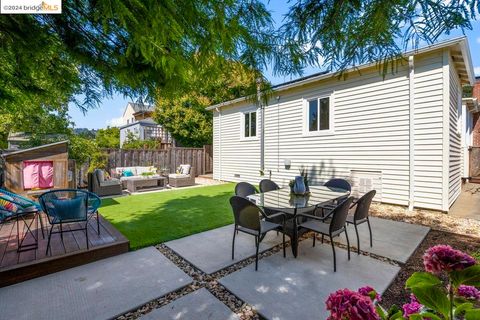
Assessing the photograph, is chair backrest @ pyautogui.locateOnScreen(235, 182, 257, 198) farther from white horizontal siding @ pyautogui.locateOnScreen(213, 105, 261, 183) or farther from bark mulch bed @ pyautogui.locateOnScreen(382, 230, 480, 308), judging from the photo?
white horizontal siding @ pyautogui.locateOnScreen(213, 105, 261, 183)

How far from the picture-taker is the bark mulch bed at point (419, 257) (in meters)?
2.41

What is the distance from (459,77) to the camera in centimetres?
687

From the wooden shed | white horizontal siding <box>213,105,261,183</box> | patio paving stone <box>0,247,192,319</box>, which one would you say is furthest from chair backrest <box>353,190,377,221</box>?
the wooden shed

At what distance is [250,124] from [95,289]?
877 centimetres

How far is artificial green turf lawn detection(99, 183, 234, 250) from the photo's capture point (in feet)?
14.1

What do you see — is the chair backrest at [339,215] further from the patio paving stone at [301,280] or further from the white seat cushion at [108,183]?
the white seat cushion at [108,183]

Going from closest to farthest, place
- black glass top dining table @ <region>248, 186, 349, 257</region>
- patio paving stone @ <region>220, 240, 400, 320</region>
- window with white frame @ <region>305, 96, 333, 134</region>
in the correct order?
patio paving stone @ <region>220, 240, 400, 320</region>
black glass top dining table @ <region>248, 186, 349, 257</region>
window with white frame @ <region>305, 96, 333, 134</region>

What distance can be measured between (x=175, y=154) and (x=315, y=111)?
8.11 meters

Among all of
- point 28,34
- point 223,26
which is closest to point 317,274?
point 223,26

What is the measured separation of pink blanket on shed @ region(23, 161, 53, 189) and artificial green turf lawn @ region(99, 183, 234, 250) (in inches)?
58.9

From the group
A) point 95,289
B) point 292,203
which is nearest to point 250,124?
point 292,203

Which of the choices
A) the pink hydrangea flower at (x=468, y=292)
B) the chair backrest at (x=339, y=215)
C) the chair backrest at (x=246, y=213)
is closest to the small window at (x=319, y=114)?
the chair backrest at (x=339, y=215)

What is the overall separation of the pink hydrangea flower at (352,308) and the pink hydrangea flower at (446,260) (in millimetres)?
320

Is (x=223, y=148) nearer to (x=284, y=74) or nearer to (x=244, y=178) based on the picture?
(x=244, y=178)
